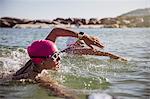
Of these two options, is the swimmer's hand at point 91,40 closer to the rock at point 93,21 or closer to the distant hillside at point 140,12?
the rock at point 93,21

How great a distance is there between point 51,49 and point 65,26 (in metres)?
0.12

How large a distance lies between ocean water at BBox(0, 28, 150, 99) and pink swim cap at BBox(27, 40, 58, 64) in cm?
10

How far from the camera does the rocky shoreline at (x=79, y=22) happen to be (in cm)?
140

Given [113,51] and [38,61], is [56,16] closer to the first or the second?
[38,61]

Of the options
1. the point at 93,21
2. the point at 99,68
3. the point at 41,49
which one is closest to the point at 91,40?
the point at 93,21

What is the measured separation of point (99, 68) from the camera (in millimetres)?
1808

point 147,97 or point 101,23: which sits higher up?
point 101,23

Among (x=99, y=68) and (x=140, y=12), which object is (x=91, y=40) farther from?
(x=99, y=68)

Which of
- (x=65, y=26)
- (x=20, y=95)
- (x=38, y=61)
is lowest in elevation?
(x=20, y=95)

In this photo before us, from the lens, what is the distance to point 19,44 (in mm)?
1896

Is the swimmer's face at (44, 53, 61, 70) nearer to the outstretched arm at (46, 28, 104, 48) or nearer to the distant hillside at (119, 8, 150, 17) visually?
the outstretched arm at (46, 28, 104, 48)

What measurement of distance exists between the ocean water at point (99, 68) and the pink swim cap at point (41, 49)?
0.10 meters

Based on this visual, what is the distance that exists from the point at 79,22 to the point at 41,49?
164 millimetres

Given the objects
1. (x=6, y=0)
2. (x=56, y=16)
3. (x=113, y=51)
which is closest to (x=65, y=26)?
(x=56, y=16)
